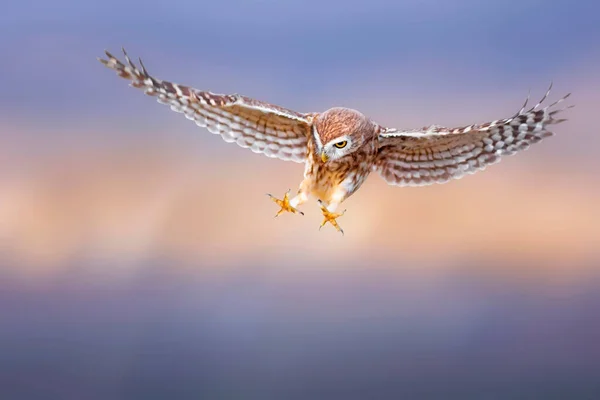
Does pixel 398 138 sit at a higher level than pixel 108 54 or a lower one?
lower

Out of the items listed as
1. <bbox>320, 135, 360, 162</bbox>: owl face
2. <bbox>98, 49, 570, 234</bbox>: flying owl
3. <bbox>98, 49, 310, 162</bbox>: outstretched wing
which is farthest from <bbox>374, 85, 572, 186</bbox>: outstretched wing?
<bbox>98, 49, 310, 162</bbox>: outstretched wing

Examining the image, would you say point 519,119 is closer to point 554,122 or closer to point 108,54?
point 554,122

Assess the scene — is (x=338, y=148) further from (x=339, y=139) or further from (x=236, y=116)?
(x=236, y=116)

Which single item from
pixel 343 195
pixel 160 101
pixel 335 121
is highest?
pixel 160 101

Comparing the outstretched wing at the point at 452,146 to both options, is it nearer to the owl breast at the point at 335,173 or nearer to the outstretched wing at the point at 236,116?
the owl breast at the point at 335,173

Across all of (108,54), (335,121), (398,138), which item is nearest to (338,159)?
(335,121)

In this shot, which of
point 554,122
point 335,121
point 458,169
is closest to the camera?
point 335,121
